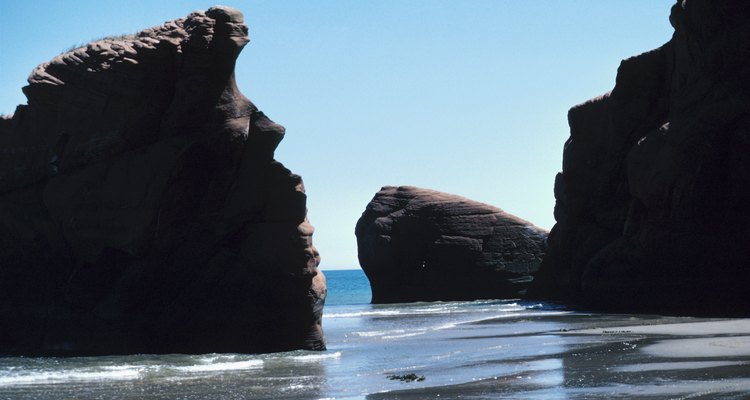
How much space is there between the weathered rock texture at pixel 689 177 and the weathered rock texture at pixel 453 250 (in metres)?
17.5

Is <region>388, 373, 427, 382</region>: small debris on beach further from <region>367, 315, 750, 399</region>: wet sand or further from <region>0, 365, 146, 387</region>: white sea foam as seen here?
<region>0, 365, 146, 387</region>: white sea foam

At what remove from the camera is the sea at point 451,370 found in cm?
1483

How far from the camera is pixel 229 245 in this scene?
2306cm

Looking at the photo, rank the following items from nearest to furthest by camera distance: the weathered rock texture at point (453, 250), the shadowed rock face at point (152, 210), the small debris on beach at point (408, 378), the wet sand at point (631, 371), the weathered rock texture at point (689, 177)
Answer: the wet sand at point (631, 371) < the small debris on beach at point (408, 378) < the shadowed rock face at point (152, 210) < the weathered rock texture at point (689, 177) < the weathered rock texture at point (453, 250)

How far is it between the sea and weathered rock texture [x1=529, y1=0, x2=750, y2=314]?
232 inches

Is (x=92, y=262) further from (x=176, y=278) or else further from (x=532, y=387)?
(x=532, y=387)

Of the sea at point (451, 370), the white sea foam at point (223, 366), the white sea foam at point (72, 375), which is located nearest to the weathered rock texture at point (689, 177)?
the sea at point (451, 370)

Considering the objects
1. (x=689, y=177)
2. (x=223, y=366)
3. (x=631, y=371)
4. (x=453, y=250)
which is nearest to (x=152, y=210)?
(x=223, y=366)

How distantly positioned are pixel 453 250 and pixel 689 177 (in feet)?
89.6

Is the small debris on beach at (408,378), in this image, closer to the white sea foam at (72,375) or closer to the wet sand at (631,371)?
the wet sand at (631,371)

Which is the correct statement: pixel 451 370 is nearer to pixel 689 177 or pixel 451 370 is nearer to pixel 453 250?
pixel 689 177

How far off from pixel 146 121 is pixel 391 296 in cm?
4217

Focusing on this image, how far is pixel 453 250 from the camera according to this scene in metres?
61.2

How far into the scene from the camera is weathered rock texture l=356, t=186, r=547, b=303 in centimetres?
6141
